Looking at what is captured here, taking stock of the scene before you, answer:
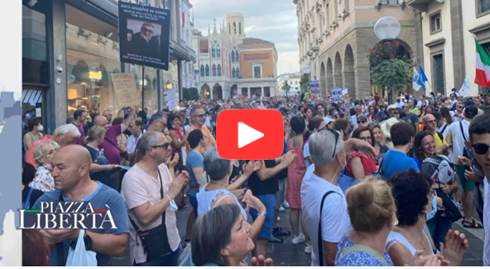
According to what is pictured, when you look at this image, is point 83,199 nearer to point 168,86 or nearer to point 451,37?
point 168,86

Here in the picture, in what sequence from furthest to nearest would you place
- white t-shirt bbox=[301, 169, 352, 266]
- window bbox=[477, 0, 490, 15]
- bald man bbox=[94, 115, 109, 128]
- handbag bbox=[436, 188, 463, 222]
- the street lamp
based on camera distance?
window bbox=[477, 0, 490, 15]
the street lamp
bald man bbox=[94, 115, 109, 128]
handbag bbox=[436, 188, 463, 222]
white t-shirt bbox=[301, 169, 352, 266]

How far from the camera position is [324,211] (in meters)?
2.48

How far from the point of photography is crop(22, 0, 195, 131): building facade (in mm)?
3133

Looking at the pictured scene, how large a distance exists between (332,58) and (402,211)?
21240mm

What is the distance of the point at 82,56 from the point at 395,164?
3.03 meters

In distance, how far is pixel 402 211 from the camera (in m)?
2.29

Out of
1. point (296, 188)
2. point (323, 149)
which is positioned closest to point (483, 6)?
point (296, 188)

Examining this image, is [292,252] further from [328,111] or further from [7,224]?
[328,111]

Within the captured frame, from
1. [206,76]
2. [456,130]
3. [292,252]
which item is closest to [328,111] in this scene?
[456,130]

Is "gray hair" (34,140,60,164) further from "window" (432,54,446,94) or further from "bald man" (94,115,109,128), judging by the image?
"window" (432,54,446,94)

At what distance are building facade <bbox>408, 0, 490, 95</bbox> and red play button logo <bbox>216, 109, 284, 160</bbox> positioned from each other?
14.4 m

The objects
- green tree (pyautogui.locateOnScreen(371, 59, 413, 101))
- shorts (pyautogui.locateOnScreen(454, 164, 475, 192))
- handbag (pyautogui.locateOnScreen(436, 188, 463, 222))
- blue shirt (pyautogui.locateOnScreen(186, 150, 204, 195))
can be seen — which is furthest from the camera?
green tree (pyautogui.locateOnScreen(371, 59, 413, 101))

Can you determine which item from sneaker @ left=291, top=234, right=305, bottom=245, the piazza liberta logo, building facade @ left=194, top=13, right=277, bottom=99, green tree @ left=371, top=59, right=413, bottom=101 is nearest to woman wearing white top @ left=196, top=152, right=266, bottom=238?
building facade @ left=194, top=13, right=277, bottom=99

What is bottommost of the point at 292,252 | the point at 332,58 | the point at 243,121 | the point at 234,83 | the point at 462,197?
the point at 292,252
